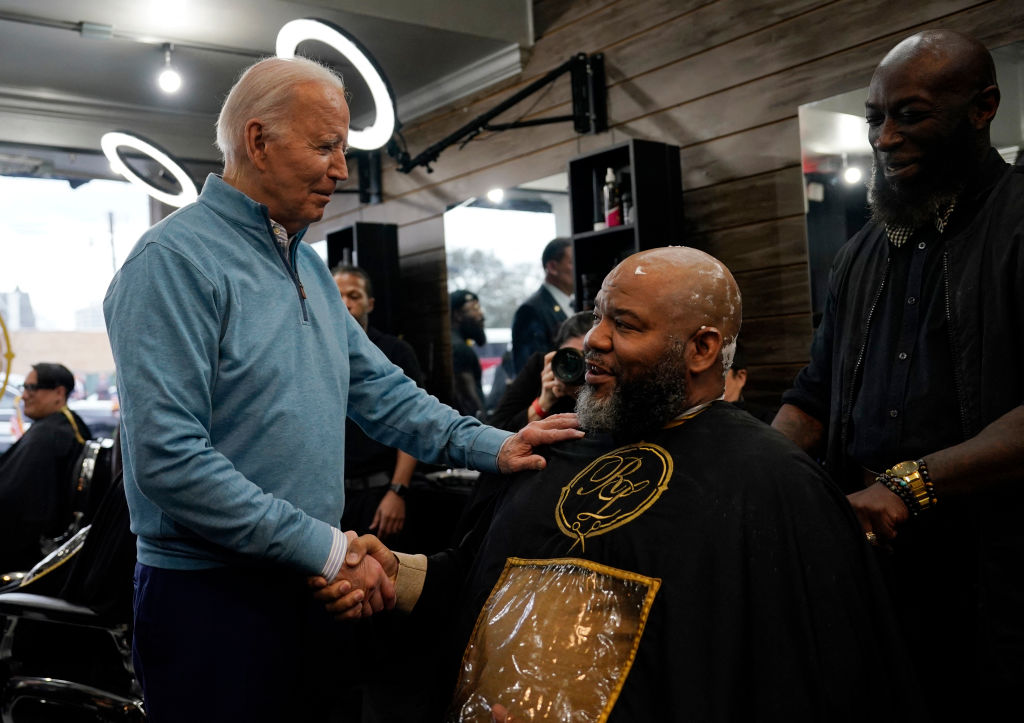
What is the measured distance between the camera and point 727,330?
5.12ft


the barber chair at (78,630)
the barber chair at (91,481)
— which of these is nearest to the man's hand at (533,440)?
the barber chair at (78,630)

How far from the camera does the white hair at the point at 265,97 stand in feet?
5.00

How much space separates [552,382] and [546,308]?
133 cm

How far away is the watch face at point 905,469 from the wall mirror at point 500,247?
97.5 inches

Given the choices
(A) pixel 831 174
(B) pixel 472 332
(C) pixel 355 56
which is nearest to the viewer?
(A) pixel 831 174

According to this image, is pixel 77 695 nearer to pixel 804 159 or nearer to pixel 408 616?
pixel 408 616

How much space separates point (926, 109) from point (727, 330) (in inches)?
19.8

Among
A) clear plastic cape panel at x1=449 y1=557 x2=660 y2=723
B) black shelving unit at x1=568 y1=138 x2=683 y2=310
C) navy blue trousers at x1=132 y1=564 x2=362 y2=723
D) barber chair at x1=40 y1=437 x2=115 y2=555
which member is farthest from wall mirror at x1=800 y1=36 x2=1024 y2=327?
barber chair at x1=40 y1=437 x2=115 y2=555

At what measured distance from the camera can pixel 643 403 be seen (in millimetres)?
1564

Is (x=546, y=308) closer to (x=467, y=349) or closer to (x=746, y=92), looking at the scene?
(x=467, y=349)

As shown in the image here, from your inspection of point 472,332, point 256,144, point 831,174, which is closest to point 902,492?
point 256,144

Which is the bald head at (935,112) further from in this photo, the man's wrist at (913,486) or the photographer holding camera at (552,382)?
the photographer holding camera at (552,382)

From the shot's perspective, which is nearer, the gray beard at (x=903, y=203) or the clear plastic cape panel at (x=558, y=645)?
the clear plastic cape panel at (x=558, y=645)

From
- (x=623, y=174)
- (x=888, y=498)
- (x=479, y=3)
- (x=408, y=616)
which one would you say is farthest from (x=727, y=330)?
(x=479, y=3)
